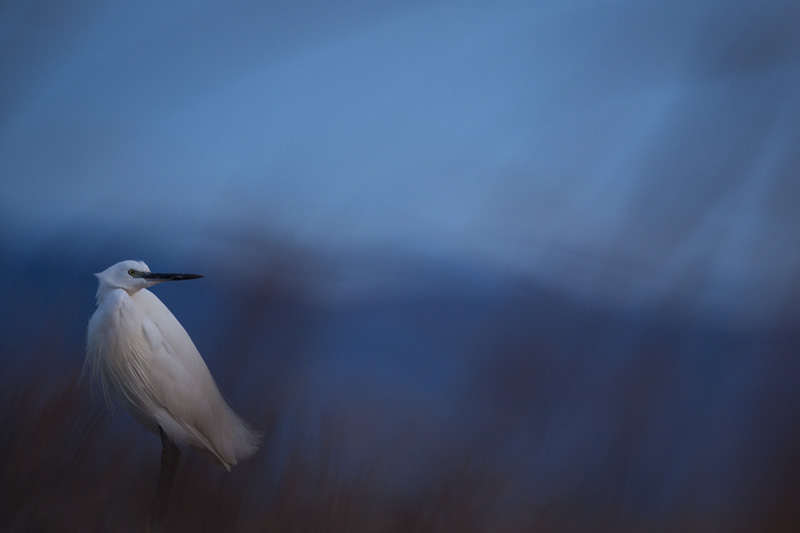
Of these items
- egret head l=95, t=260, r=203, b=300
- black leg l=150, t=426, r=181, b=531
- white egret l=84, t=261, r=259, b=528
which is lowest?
black leg l=150, t=426, r=181, b=531

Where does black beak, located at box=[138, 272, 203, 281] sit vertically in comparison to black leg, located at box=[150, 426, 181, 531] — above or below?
above

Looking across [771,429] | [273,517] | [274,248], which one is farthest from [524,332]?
[274,248]

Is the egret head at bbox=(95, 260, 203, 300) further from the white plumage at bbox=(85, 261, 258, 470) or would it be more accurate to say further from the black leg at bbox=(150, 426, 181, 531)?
the black leg at bbox=(150, 426, 181, 531)

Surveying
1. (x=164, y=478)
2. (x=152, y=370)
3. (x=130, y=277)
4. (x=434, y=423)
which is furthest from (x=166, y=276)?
(x=434, y=423)

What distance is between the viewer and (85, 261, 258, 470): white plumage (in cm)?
124

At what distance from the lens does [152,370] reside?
128cm

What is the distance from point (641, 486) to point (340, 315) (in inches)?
31.3

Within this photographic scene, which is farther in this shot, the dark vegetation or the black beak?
the black beak

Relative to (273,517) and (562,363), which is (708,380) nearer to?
(562,363)

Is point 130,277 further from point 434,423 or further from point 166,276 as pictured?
point 434,423

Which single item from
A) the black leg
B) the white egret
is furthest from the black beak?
the black leg

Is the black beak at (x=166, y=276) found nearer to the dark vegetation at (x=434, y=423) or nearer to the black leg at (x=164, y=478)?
Result: the dark vegetation at (x=434, y=423)

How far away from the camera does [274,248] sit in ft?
4.24

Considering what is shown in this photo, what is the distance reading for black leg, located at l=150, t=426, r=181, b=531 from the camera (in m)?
1.21
